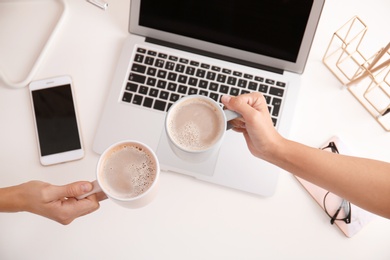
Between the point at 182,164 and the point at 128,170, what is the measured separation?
0.17 m

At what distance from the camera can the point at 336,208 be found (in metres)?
0.88

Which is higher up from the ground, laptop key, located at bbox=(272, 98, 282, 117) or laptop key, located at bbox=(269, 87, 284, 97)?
Answer: laptop key, located at bbox=(269, 87, 284, 97)

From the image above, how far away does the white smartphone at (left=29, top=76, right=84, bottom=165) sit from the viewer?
92 cm

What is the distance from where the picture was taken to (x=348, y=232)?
0.87m

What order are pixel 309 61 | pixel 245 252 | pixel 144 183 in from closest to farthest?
1. pixel 144 183
2. pixel 245 252
3. pixel 309 61

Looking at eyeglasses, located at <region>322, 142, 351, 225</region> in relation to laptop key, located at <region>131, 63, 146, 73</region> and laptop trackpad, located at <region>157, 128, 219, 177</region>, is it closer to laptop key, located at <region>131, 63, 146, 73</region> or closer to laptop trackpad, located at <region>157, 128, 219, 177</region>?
laptop trackpad, located at <region>157, 128, 219, 177</region>

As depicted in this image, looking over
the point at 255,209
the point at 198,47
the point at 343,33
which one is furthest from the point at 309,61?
the point at 255,209

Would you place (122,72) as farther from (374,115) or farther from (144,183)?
(374,115)

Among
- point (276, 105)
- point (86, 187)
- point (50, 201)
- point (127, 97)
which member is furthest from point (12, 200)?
point (276, 105)

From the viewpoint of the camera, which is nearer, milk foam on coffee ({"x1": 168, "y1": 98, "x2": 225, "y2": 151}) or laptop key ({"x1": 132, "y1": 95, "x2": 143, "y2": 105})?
milk foam on coffee ({"x1": 168, "y1": 98, "x2": 225, "y2": 151})

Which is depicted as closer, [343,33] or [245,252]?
[245,252]

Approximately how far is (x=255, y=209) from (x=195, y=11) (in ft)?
1.46

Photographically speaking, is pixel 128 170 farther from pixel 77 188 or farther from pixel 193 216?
pixel 193 216

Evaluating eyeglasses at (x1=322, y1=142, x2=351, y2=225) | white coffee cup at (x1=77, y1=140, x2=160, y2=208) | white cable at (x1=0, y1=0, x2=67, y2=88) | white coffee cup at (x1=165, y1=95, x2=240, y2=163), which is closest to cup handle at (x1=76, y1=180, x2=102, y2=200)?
white coffee cup at (x1=77, y1=140, x2=160, y2=208)
